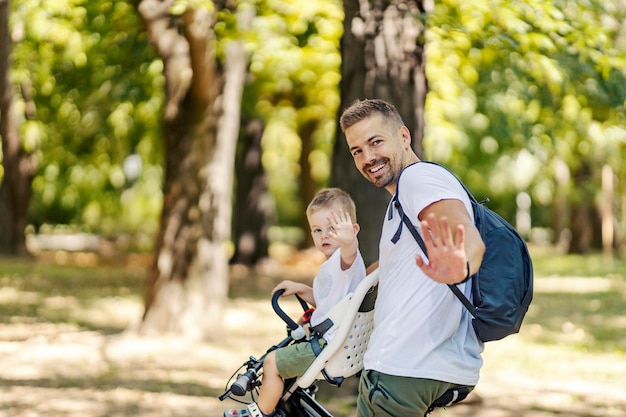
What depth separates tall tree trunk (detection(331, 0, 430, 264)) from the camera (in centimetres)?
729

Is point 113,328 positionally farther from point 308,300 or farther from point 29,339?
point 308,300

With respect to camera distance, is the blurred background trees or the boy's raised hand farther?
the blurred background trees

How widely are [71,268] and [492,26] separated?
17405 millimetres

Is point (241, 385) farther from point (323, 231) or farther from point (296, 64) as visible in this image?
point (296, 64)

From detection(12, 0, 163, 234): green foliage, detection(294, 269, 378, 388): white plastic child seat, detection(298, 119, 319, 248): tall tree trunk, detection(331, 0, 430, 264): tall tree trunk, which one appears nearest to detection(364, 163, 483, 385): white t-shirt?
detection(294, 269, 378, 388): white plastic child seat

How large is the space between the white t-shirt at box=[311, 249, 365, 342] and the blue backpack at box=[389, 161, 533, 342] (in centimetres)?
68

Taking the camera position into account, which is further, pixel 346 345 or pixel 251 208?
pixel 251 208

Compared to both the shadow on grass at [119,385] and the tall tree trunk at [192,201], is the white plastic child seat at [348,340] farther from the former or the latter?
the tall tree trunk at [192,201]

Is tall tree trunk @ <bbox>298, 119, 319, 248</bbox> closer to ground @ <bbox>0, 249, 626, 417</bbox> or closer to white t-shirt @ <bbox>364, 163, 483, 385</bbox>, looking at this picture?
ground @ <bbox>0, 249, 626, 417</bbox>

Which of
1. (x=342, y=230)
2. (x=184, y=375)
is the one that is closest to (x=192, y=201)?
(x=184, y=375)

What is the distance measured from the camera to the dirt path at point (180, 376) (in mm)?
7688

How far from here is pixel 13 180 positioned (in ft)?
73.4

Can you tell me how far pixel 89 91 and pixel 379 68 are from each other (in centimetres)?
1201

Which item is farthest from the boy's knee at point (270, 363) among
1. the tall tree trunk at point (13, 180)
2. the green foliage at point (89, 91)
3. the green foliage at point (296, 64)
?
the tall tree trunk at point (13, 180)
